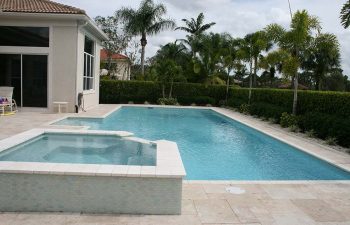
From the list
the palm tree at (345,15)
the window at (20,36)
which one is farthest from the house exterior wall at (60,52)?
the palm tree at (345,15)

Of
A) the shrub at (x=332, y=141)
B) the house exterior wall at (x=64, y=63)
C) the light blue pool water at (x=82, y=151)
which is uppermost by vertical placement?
the house exterior wall at (x=64, y=63)

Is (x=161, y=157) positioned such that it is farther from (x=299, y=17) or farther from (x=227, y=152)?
(x=299, y=17)

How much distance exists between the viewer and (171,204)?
494 centimetres

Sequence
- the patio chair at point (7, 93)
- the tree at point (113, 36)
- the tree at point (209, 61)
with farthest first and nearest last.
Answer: the tree at point (113, 36), the tree at point (209, 61), the patio chair at point (7, 93)

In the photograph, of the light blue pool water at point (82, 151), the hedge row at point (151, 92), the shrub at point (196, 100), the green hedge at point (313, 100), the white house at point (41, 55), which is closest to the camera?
the light blue pool water at point (82, 151)

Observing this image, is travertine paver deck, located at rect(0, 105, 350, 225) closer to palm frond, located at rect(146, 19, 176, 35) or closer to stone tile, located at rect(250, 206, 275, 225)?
stone tile, located at rect(250, 206, 275, 225)

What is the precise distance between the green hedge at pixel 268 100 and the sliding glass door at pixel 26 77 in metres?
10.9

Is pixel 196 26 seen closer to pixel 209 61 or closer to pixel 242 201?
pixel 209 61

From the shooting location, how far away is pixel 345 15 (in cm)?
840

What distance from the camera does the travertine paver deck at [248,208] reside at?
184 inches

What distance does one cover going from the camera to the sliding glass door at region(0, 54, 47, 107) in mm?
15758

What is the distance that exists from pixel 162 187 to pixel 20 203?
208cm

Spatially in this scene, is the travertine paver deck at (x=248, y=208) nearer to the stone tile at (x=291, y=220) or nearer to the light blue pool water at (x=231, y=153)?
the stone tile at (x=291, y=220)

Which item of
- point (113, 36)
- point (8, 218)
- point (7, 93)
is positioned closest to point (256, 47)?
point (7, 93)
